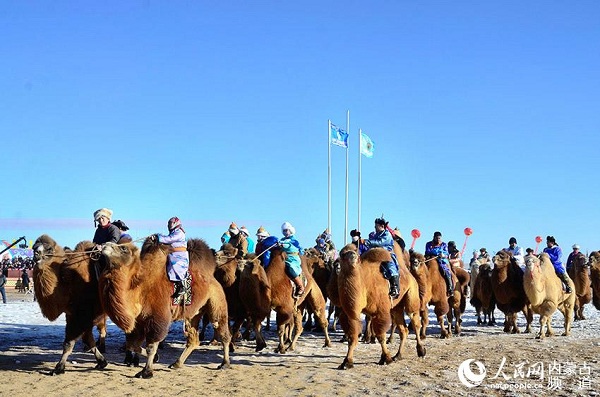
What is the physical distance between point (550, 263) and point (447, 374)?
25.0 feet

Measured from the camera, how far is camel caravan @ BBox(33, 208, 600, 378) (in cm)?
949

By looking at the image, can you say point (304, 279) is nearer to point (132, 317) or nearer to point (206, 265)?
point (206, 265)

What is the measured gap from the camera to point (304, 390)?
8891 mm

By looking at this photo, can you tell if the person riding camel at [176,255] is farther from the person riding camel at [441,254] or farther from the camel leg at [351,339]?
the person riding camel at [441,254]

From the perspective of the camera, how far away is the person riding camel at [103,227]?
1066 cm

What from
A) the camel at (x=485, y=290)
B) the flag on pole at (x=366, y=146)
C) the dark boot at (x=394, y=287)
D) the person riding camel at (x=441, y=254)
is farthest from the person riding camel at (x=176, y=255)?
the flag on pole at (x=366, y=146)

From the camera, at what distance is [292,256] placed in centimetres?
1271

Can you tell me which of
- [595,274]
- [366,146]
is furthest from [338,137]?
[595,274]

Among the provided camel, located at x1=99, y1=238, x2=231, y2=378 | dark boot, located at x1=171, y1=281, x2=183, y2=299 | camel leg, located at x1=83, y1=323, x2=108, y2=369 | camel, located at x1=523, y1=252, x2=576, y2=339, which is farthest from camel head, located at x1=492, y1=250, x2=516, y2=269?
camel leg, located at x1=83, y1=323, x2=108, y2=369

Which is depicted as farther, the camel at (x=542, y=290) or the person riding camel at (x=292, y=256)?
the camel at (x=542, y=290)

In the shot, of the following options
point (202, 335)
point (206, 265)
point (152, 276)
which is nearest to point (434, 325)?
point (202, 335)

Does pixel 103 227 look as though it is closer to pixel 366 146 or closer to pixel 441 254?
pixel 441 254

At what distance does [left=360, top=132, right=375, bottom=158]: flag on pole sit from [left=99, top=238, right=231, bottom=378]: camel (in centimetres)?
2257

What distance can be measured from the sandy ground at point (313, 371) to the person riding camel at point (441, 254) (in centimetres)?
137
